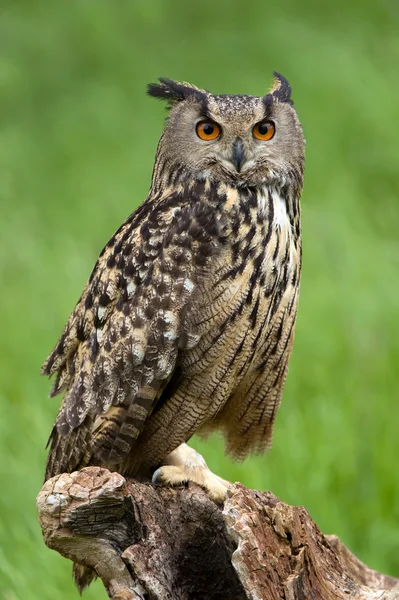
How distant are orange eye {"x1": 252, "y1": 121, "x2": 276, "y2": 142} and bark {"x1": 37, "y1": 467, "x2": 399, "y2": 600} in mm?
944

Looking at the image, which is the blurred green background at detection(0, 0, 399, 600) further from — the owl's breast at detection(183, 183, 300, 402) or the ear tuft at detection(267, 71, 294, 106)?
the ear tuft at detection(267, 71, 294, 106)

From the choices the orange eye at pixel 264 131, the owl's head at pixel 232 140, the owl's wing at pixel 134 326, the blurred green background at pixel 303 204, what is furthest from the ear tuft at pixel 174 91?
the blurred green background at pixel 303 204

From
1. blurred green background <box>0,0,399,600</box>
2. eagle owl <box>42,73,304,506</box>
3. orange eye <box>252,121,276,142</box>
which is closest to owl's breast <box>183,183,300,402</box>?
eagle owl <box>42,73,304,506</box>

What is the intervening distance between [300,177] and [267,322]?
0.45 metres

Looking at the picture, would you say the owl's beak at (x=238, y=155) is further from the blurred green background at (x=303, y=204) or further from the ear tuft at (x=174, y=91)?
the blurred green background at (x=303, y=204)

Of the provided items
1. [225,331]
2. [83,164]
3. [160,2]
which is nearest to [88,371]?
[225,331]

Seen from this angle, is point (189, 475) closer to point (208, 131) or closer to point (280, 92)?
point (208, 131)

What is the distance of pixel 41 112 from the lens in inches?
298

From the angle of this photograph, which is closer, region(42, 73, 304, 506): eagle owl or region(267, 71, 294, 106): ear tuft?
region(42, 73, 304, 506): eagle owl

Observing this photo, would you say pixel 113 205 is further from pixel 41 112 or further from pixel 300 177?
pixel 300 177

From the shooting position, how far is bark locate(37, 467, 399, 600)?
6.98 feet

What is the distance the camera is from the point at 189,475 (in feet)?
9.09

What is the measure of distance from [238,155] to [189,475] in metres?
0.83

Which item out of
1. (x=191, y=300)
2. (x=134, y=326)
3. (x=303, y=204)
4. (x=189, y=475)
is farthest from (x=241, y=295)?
(x=303, y=204)
